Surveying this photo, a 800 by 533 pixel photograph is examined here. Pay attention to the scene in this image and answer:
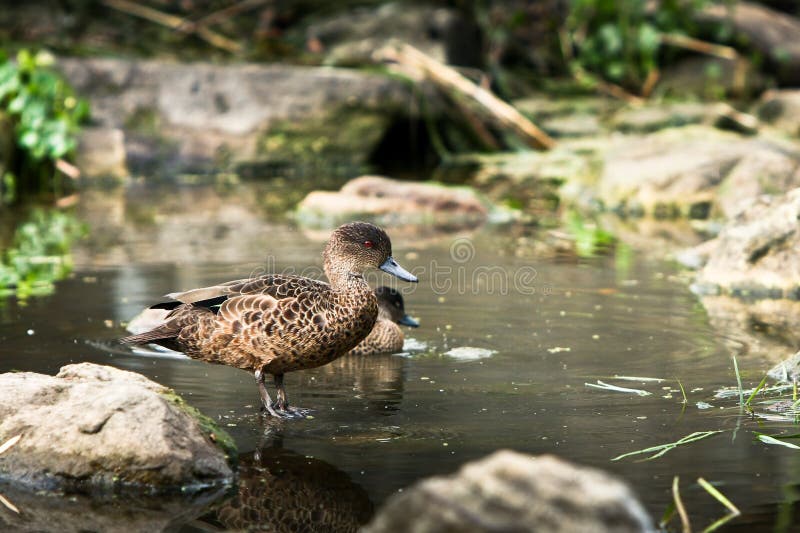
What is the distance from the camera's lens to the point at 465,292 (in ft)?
31.8

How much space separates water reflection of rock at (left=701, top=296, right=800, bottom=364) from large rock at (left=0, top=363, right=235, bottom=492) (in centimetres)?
386

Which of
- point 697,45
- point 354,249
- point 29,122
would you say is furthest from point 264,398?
point 697,45

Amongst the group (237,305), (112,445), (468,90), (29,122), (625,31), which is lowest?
(112,445)

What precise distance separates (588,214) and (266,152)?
6.21 m

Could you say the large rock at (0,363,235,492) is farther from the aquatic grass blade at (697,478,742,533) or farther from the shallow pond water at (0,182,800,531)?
the aquatic grass blade at (697,478,742,533)

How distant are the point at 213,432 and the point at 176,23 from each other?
56.4 feet

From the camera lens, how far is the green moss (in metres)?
5.19

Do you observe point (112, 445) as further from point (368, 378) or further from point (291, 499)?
point (368, 378)

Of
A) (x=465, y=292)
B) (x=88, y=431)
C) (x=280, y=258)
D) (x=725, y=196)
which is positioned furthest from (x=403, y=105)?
(x=88, y=431)

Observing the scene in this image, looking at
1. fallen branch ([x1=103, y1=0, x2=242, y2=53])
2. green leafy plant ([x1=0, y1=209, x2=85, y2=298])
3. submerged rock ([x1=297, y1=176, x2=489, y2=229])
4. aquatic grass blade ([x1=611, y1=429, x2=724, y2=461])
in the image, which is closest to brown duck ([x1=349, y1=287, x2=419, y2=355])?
aquatic grass blade ([x1=611, y1=429, x2=724, y2=461])

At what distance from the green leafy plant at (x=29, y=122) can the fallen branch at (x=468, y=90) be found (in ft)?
19.0

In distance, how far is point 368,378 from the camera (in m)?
7.12

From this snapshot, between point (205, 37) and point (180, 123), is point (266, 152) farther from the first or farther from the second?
point (205, 37)

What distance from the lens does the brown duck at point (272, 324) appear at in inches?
238
